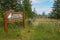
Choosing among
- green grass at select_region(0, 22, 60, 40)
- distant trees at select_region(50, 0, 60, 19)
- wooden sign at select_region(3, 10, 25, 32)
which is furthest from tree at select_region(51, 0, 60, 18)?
green grass at select_region(0, 22, 60, 40)

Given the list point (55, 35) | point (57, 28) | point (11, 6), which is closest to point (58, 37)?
point (55, 35)

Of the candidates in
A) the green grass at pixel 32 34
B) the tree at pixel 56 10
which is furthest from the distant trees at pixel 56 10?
the green grass at pixel 32 34

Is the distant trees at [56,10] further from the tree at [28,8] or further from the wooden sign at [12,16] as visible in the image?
the wooden sign at [12,16]

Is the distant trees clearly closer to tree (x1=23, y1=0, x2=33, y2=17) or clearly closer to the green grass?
tree (x1=23, y1=0, x2=33, y2=17)

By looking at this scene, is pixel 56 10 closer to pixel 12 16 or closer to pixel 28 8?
pixel 28 8

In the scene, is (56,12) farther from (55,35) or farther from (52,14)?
(55,35)

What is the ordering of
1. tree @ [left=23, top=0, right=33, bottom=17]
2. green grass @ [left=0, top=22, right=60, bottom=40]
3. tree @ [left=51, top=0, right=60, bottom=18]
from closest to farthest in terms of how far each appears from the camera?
1. green grass @ [left=0, top=22, right=60, bottom=40]
2. tree @ [left=23, top=0, right=33, bottom=17]
3. tree @ [left=51, top=0, right=60, bottom=18]

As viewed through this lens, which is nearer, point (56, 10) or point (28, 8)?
point (28, 8)

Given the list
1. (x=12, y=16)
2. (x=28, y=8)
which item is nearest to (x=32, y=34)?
(x=12, y=16)

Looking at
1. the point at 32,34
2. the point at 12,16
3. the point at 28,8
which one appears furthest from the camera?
the point at 28,8

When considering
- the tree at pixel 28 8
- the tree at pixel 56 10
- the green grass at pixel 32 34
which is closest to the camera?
the green grass at pixel 32 34

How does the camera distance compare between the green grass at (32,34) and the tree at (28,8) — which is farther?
the tree at (28,8)

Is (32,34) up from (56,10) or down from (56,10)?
down

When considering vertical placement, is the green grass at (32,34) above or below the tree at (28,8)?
below
